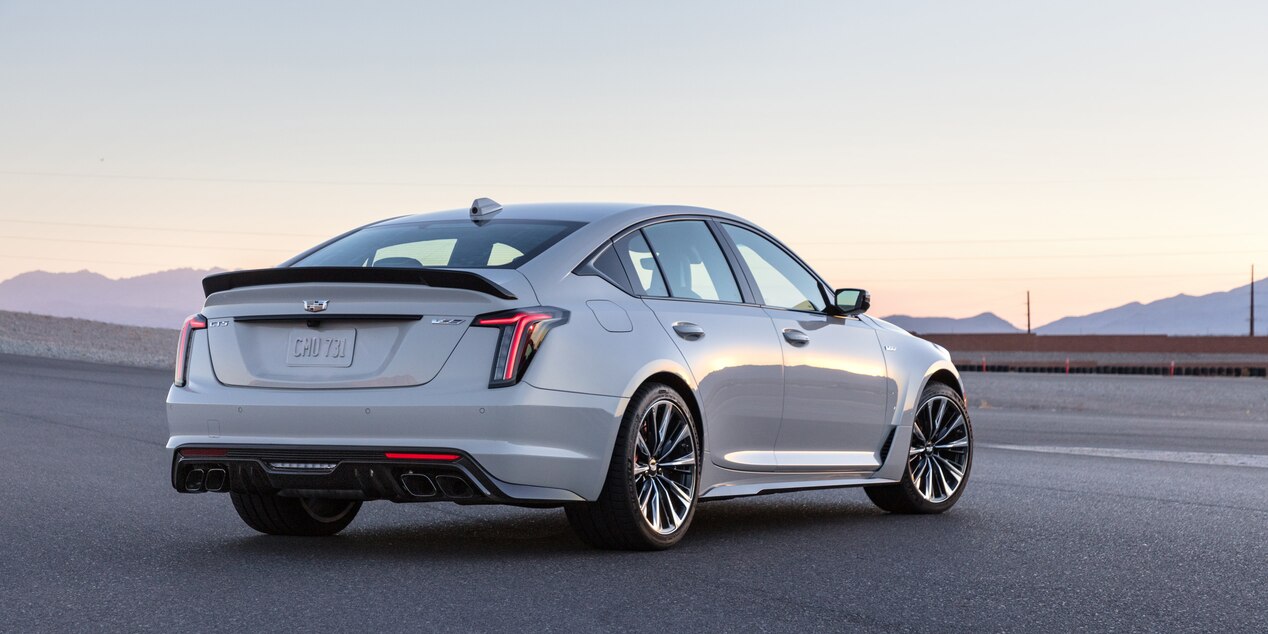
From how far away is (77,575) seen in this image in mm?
5750

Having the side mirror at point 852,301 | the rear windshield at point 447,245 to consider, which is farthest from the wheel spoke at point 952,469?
the rear windshield at point 447,245

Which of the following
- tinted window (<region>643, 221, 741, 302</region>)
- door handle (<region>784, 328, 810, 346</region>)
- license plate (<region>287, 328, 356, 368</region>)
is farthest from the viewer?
door handle (<region>784, 328, 810, 346</region>)

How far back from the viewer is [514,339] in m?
5.88

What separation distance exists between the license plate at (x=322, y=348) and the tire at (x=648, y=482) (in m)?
1.20

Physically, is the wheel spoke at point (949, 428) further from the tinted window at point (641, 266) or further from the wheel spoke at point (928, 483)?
the tinted window at point (641, 266)

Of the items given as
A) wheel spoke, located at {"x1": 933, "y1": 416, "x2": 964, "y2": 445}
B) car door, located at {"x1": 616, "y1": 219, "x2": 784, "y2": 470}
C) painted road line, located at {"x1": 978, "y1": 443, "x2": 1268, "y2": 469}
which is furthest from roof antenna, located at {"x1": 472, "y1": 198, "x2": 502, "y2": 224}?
painted road line, located at {"x1": 978, "y1": 443, "x2": 1268, "y2": 469}

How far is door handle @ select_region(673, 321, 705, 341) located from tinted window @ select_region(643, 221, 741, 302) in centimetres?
23

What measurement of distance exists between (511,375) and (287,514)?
1855 mm

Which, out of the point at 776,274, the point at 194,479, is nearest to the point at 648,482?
the point at 776,274

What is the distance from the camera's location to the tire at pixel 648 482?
20.5ft

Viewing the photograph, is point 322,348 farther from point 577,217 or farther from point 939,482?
point 939,482

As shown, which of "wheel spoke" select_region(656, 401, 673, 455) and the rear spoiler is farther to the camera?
"wheel spoke" select_region(656, 401, 673, 455)

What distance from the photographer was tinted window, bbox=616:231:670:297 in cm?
677

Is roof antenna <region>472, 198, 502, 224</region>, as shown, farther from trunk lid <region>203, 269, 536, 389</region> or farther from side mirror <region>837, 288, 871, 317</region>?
side mirror <region>837, 288, 871, 317</region>
